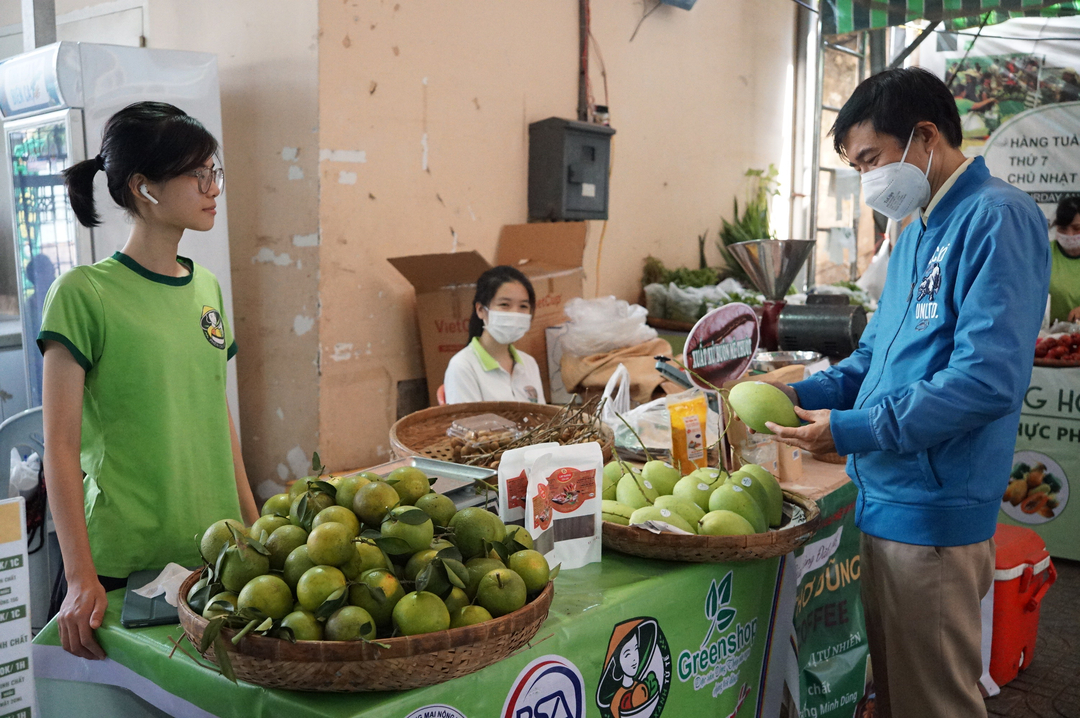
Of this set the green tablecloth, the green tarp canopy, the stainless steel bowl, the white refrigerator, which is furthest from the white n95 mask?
the white refrigerator

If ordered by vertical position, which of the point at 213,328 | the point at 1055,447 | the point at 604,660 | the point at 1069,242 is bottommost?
the point at 1055,447

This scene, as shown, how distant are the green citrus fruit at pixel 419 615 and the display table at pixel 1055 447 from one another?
394cm

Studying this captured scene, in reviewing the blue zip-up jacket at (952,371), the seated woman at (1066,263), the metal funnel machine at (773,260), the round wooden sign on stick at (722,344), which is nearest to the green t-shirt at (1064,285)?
the seated woman at (1066,263)

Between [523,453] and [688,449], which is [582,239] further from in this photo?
[523,453]

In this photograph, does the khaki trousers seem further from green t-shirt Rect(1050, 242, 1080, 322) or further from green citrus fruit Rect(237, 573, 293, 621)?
green t-shirt Rect(1050, 242, 1080, 322)

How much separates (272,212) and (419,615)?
9.63 feet

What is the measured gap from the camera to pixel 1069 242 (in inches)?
185

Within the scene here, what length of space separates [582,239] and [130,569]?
309cm

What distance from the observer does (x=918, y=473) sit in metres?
1.67

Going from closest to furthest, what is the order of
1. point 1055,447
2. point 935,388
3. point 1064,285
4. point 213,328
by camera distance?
point 935,388, point 213,328, point 1055,447, point 1064,285

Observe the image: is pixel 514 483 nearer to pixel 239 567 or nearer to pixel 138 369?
pixel 239 567

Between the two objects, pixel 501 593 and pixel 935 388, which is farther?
A: pixel 935 388

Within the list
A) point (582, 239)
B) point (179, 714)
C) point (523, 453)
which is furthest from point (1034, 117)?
point (179, 714)

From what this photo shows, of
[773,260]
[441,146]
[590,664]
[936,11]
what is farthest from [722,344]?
[936,11]
